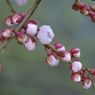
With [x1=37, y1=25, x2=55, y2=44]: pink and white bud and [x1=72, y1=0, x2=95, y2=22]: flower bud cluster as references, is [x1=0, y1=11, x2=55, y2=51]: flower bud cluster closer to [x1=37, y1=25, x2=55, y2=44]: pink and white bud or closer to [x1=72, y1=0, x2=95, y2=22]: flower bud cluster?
[x1=37, y1=25, x2=55, y2=44]: pink and white bud

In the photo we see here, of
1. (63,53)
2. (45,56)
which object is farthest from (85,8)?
(45,56)

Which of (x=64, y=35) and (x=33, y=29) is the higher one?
(x=33, y=29)

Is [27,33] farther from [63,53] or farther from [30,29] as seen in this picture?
[63,53]

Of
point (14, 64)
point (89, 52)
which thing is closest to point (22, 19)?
point (14, 64)

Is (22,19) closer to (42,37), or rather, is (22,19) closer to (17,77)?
(42,37)

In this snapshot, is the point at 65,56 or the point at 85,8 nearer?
the point at 65,56

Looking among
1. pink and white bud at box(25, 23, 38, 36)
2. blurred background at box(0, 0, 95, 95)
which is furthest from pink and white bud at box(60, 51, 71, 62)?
blurred background at box(0, 0, 95, 95)

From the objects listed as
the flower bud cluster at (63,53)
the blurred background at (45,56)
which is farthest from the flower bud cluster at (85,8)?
the blurred background at (45,56)

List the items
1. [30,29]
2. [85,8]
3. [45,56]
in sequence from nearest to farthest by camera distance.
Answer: [30,29], [85,8], [45,56]

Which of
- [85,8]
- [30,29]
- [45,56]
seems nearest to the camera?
[30,29]
